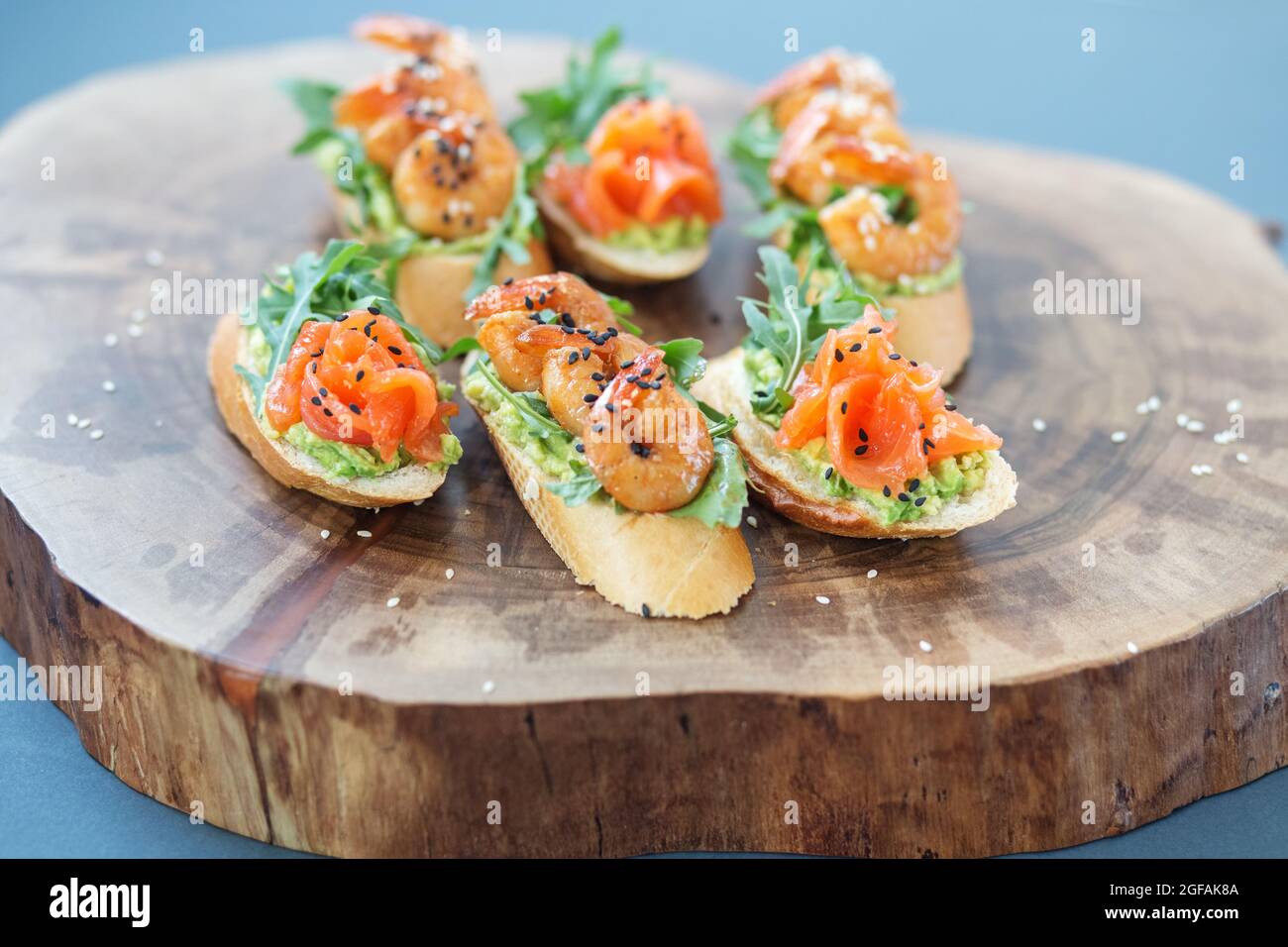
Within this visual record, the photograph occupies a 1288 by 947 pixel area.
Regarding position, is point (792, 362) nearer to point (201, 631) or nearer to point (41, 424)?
point (201, 631)

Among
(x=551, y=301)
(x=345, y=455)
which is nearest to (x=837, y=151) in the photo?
(x=551, y=301)

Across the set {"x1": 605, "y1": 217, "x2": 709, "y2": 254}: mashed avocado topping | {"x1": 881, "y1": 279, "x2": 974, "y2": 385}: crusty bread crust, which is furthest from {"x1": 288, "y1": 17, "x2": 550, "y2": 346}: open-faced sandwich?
{"x1": 881, "y1": 279, "x2": 974, "y2": 385}: crusty bread crust

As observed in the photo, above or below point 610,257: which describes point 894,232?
above

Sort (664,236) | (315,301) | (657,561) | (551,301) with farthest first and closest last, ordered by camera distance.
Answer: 1. (664,236)
2. (315,301)
3. (551,301)
4. (657,561)

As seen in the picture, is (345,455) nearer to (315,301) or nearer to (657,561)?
(315,301)

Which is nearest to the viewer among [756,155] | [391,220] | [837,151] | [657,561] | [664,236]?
[657,561]
